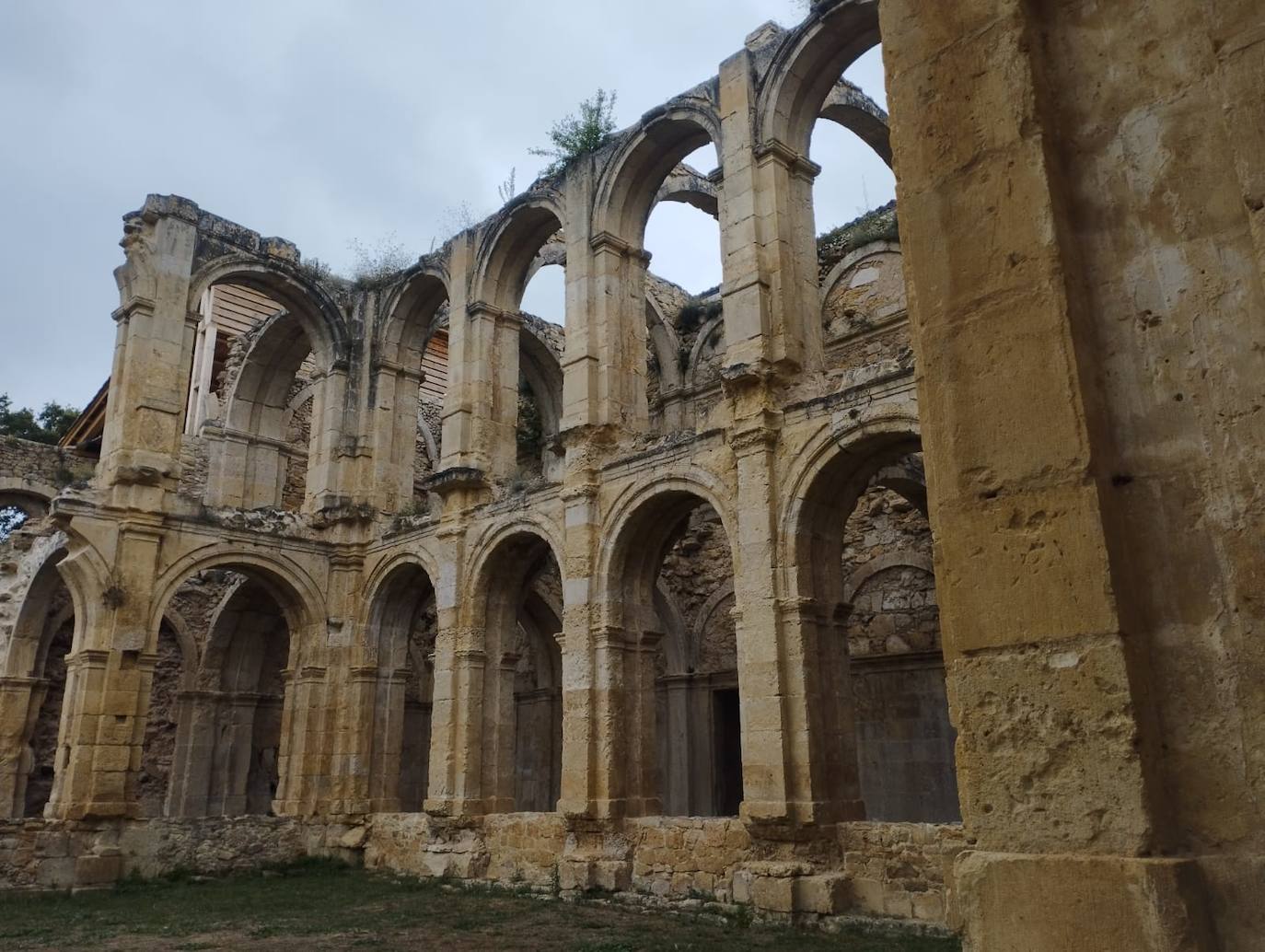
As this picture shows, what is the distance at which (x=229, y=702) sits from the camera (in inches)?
659

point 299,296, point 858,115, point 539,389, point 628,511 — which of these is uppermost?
point 858,115

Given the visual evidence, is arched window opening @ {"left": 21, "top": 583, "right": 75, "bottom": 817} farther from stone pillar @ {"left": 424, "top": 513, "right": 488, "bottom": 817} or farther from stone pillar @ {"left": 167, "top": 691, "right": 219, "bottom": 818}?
stone pillar @ {"left": 424, "top": 513, "right": 488, "bottom": 817}

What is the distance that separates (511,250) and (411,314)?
2.56m

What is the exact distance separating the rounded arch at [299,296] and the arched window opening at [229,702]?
155 inches

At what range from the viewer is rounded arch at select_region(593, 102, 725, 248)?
1269 cm

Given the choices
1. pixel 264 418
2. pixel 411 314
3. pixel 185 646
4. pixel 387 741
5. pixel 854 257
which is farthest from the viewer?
pixel 264 418

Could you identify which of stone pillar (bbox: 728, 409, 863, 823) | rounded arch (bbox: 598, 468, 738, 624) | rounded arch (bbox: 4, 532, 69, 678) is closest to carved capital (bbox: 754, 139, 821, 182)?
stone pillar (bbox: 728, 409, 863, 823)

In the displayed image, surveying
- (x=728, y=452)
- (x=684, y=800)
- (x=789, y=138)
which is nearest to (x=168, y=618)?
(x=684, y=800)

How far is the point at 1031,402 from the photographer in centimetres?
249

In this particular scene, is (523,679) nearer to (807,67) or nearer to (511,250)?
(511,250)

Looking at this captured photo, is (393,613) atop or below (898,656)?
atop

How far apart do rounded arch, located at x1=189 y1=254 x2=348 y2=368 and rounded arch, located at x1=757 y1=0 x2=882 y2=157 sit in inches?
321

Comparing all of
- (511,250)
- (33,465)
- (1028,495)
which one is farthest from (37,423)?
(1028,495)

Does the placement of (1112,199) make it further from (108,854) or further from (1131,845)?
(108,854)
